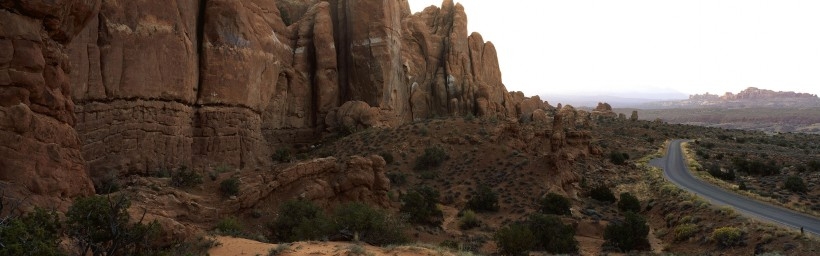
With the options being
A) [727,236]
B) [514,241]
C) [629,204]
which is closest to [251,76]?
[514,241]

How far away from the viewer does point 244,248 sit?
48.1ft

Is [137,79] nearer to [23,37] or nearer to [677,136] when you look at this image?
[23,37]

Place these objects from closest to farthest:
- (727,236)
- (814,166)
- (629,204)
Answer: (727,236) < (629,204) < (814,166)

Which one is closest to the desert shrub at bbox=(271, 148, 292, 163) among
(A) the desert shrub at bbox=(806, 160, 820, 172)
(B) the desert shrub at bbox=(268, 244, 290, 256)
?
(B) the desert shrub at bbox=(268, 244, 290, 256)

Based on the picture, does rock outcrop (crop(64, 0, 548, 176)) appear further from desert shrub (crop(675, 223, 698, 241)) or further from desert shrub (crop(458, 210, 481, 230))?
desert shrub (crop(675, 223, 698, 241))

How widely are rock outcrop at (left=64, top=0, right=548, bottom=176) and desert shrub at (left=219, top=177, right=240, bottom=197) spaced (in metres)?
7.79

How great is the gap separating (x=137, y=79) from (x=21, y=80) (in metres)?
15.7

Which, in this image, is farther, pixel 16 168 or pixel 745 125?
pixel 745 125

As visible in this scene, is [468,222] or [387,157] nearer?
[468,222]

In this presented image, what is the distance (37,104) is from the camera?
12.7m

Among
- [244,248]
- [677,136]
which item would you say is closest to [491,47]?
[677,136]

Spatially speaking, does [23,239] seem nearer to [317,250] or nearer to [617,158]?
[317,250]

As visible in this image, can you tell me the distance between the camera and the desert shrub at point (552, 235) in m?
22.7

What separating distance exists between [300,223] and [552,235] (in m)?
11.8
